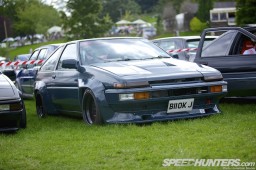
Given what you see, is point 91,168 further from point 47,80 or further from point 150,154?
point 47,80

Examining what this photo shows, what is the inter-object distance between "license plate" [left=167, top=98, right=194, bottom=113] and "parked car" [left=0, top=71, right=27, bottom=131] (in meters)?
2.12

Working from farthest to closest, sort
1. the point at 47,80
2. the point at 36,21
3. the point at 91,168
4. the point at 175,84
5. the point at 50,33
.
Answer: the point at 50,33 < the point at 36,21 < the point at 47,80 < the point at 175,84 < the point at 91,168

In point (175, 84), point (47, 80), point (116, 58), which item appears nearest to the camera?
point (175, 84)

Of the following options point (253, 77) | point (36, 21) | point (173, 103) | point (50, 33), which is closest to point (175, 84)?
point (173, 103)

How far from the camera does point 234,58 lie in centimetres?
922

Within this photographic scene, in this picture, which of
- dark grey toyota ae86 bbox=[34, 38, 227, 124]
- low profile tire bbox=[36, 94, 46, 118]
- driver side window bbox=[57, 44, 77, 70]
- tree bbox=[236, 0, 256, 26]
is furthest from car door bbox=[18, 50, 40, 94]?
tree bbox=[236, 0, 256, 26]

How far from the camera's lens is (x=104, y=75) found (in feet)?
26.0

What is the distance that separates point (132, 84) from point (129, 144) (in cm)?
143

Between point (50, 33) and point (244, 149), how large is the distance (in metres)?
87.8

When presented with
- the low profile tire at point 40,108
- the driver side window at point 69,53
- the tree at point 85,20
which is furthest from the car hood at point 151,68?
the tree at point 85,20

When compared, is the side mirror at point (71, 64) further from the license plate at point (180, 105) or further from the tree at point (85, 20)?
the tree at point (85, 20)

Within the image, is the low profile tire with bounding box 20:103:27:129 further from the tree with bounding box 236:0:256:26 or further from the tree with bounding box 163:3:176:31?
the tree with bounding box 163:3:176:31

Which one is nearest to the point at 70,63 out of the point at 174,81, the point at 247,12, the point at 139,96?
the point at 139,96

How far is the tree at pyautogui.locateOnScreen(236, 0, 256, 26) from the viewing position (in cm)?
2305
